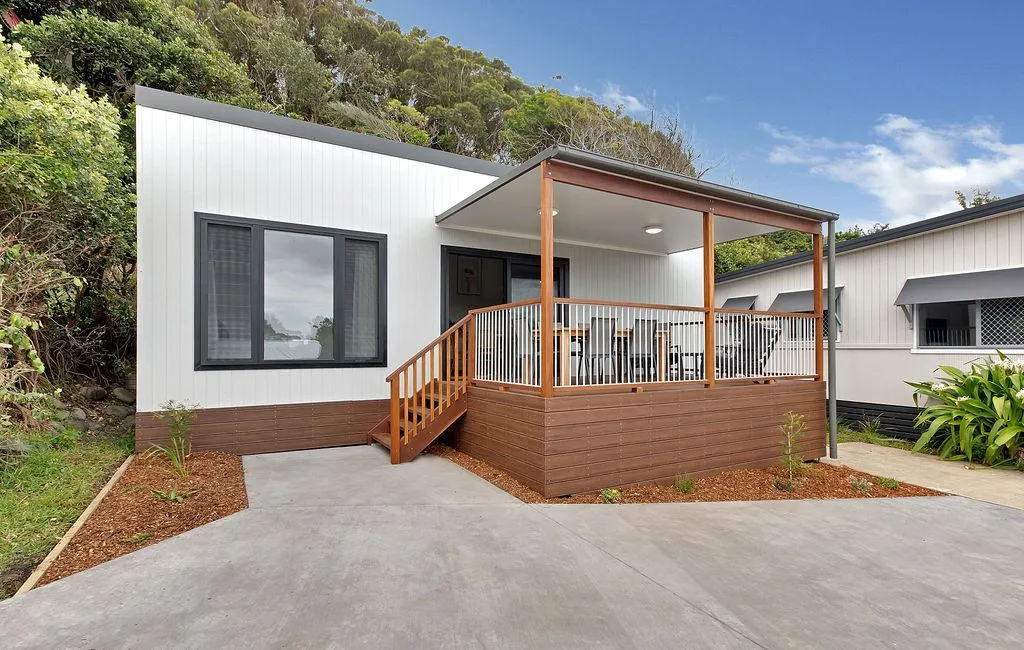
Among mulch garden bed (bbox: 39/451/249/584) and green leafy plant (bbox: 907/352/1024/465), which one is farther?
green leafy plant (bbox: 907/352/1024/465)

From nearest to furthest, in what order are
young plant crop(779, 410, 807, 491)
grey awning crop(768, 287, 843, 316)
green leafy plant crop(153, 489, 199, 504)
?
green leafy plant crop(153, 489, 199, 504), young plant crop(779, 410, 807, 491), grey awning crop(768, 287, 843, 316)

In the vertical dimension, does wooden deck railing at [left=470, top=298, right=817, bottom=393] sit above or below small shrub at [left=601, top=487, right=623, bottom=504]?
above

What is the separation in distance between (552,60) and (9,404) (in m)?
23.1

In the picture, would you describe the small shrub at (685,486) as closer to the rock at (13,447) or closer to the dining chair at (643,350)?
the dining chair at (643,350)

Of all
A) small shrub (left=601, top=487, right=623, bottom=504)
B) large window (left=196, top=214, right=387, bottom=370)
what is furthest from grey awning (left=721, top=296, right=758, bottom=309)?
large window (left=196, top=214, right=387, bottom=370)

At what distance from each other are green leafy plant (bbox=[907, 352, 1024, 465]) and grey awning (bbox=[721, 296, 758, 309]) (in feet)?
12.4

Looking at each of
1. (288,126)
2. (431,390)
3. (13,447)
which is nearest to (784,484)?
(431,390)

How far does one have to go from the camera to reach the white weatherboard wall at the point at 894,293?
6879mm

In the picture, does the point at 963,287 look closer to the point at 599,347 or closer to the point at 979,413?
the point at 979,413

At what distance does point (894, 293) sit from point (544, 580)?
8021 mm

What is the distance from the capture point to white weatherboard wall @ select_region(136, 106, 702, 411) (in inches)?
211

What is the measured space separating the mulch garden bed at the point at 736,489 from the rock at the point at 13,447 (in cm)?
405

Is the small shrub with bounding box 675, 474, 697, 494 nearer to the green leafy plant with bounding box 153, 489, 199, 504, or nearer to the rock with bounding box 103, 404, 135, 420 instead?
the green leafy plant with bounding box 153, 489, 199, 504

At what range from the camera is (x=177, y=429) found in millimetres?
5266
